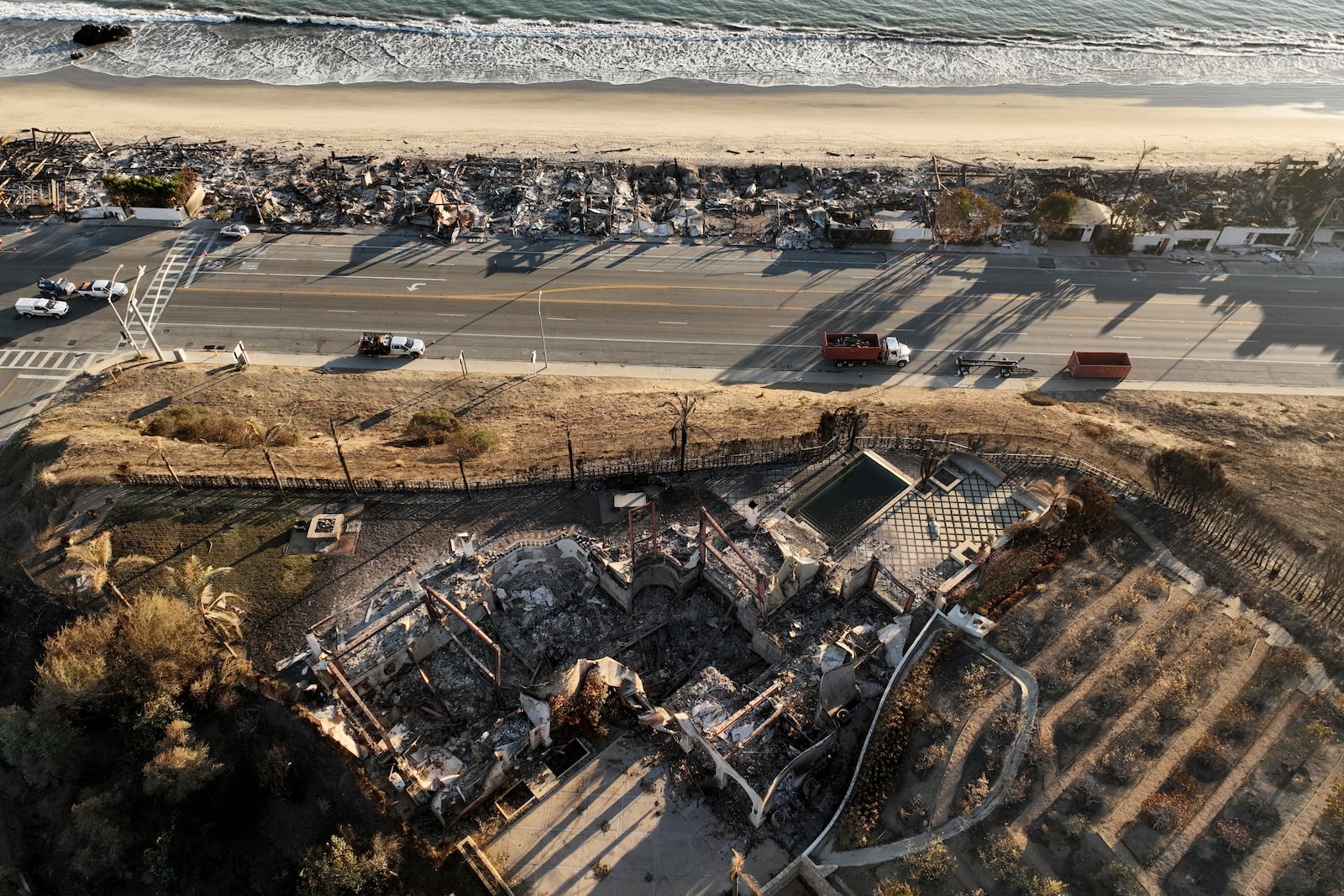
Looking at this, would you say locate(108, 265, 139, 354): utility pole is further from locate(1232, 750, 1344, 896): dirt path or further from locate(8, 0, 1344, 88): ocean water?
locate(1232, 750, 1344, 896): dirt path

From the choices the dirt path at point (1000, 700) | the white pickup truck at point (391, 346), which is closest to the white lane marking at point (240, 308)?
the white pickup truck at point (391, 346)

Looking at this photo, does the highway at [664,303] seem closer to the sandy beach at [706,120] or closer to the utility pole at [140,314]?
the utility pole at [140,314]

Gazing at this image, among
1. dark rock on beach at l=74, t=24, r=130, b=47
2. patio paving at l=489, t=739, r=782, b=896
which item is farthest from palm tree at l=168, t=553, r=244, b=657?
dark rock on beach at l=74, t=24, r=130, b=47

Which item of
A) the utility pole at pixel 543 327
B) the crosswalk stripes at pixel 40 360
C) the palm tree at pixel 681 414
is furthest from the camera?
the utility pole at pixel 543 327

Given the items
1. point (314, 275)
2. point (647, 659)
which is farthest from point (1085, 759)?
point (314, 275)

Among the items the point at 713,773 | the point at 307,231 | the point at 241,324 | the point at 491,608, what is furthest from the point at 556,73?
the point at 713,773
